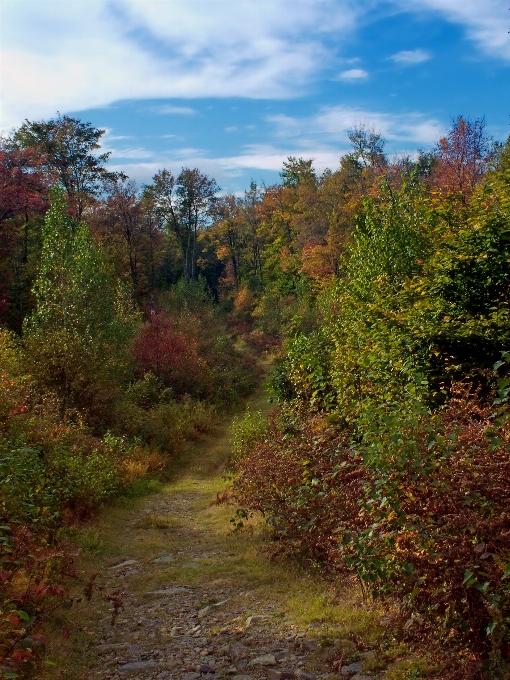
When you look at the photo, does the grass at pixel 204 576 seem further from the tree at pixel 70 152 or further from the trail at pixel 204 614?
the tree at pixel 70 152

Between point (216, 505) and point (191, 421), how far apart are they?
23.8 ft

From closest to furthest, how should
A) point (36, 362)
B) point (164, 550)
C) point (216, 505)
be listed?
point (164, 550) → point (216, 505) → point (36, 362)

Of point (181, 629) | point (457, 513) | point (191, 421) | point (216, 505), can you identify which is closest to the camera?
point (457, 513)

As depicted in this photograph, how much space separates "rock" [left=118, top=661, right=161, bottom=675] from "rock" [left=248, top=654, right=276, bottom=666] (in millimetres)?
814

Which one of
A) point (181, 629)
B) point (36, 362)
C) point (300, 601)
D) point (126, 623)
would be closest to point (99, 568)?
point (126, 623)

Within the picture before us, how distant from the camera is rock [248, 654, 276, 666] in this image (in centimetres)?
459

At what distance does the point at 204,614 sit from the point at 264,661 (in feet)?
4.78

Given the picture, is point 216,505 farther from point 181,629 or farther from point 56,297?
point 56,297

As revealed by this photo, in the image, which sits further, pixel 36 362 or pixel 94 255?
pixel 94 255

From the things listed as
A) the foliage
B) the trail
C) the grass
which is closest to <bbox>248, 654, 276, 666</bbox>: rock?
the trail

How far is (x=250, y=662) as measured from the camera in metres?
4.66

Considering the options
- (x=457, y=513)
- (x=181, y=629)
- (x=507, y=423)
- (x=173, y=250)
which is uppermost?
(x=173, y=250)

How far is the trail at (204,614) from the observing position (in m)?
4.70

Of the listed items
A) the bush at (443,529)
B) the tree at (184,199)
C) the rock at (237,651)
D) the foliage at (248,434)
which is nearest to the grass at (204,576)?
the bush at (443,529)
